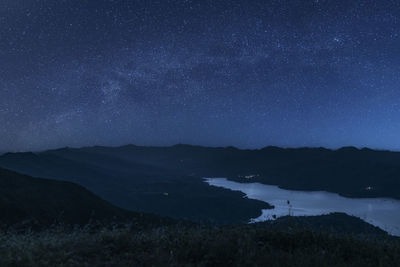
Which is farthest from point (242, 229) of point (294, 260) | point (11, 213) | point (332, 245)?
point (11, 213)

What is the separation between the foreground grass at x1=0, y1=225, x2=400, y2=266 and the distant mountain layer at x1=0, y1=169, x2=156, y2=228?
48.5 m

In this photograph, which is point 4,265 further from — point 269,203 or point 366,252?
point 269,203

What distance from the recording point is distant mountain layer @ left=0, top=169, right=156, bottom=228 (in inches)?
2200

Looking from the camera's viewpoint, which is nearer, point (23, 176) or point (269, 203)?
point (23, 176)

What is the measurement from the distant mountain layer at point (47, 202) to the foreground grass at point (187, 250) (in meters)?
48.5

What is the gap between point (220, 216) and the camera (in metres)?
178

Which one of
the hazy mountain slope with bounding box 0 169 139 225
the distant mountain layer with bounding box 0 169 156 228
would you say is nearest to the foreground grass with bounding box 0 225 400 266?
the distant mountain layer with bounding box 0 169 156 228

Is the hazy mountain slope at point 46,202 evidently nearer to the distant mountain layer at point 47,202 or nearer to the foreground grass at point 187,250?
the distant mountain layer at point 47,202

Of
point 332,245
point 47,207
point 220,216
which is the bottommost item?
point 220,216

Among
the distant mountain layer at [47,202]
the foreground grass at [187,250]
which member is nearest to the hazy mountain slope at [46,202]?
the distant mountain layer at [47,202]

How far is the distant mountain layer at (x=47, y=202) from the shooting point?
183 feet

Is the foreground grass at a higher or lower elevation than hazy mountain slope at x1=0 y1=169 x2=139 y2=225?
higher

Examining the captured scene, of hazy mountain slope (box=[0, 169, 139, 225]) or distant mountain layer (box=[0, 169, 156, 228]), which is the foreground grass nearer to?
distant mountain layer (box=[0, 169, 156, 228])

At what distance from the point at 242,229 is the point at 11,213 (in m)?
A: 53.7
